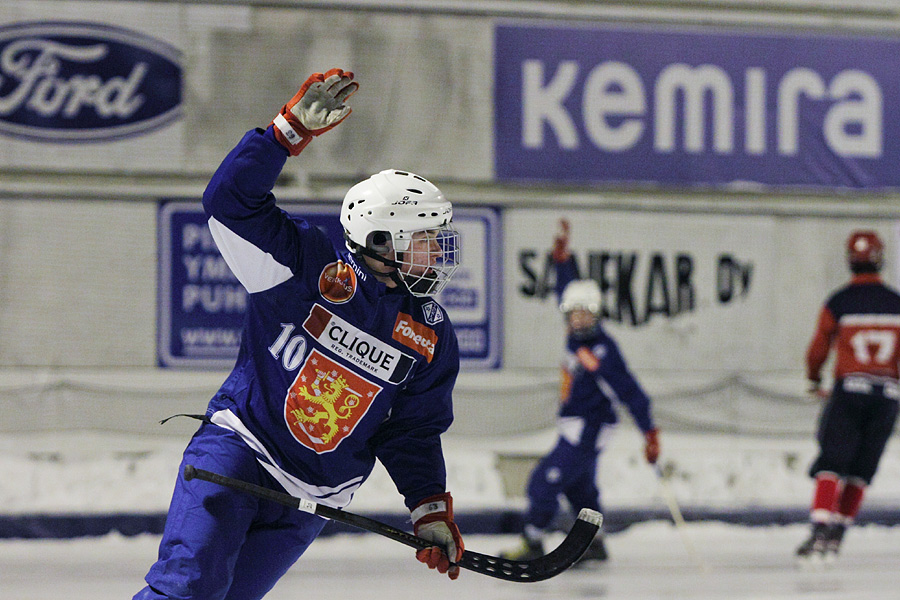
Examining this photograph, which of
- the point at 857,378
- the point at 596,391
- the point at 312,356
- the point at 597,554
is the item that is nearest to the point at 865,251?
the point at 857,378

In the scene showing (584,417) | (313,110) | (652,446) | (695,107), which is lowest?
(652,446)

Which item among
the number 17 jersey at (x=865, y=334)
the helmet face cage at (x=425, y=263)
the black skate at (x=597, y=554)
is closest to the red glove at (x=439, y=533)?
the helmet face cage at (x=425, y=263)

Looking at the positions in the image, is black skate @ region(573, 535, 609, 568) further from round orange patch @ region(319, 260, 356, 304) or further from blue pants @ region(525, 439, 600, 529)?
round orange patch @ region(319, 260, 356, 304)

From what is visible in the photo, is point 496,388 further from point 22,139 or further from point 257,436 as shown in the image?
point 257,436

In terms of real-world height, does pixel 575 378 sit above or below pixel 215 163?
below

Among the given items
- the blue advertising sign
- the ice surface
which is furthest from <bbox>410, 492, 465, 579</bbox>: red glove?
the blue advertising sign

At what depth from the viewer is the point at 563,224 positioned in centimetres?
994

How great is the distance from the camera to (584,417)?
750 cm

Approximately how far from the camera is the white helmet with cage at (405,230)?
10.7 feet

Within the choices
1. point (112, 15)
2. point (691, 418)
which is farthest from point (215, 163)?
point (691, 418)

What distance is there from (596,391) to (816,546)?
168cm

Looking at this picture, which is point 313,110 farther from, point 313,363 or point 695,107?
point 695,107

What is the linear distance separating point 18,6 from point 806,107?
714cm

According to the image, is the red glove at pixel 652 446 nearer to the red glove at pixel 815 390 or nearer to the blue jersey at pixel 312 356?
the red glove at pixel 815 390
